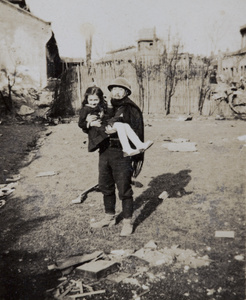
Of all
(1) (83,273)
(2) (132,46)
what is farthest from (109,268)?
(2) (132,46)

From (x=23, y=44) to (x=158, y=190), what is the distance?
12526 millimetres

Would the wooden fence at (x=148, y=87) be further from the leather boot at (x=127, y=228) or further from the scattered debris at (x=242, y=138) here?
the leather boot at (x=127, y=228)

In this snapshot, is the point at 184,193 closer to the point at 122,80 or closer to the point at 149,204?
the point at 149,204

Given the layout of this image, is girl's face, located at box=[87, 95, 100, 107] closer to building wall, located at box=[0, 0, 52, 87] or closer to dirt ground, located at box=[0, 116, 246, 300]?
dirt ground, located at box=[0, 116, 246, 300]

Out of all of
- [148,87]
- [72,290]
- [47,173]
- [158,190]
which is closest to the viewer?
[72,290]

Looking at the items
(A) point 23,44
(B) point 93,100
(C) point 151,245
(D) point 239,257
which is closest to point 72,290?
(C) point 151,245

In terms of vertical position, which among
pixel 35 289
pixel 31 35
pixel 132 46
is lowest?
pixel 35 289

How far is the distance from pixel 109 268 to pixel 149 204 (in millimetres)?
2081

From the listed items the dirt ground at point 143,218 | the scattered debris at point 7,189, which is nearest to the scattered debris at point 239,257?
the dirt ground at point 143,218

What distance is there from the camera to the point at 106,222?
4473 mm

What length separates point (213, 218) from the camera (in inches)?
178

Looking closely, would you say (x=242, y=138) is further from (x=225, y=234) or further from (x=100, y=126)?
(x=100, y=126)

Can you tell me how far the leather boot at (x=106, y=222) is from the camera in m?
4.43

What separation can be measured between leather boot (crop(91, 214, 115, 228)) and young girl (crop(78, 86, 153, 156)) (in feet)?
3.35
